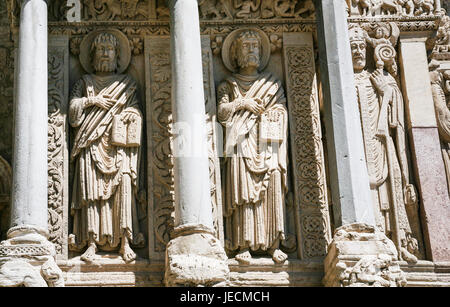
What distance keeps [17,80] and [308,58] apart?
3.89m

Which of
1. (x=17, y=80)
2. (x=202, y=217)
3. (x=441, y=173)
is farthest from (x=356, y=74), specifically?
(x=17, y=80)

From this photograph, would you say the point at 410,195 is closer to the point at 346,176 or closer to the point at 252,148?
the point at 346,176

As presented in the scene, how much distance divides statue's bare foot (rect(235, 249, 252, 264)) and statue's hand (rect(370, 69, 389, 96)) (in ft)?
9.75

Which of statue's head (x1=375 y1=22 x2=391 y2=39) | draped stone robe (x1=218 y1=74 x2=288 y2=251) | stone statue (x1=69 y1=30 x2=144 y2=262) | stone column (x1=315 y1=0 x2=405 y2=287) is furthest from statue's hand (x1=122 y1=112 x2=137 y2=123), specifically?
statue's head (x1=375 y1=22 x2=391 y2=39)

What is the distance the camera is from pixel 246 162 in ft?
49.2

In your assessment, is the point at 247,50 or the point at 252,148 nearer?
the point at 252,148

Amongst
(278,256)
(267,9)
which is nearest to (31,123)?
(278,256)

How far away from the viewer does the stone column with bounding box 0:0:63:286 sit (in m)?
13.3

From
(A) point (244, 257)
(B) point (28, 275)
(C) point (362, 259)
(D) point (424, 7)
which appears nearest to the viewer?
(B) point (28, 275)

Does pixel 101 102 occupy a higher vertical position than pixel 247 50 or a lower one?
lower

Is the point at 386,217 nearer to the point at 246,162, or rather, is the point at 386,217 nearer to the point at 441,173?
the point at 441,173

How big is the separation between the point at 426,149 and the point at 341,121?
157cm

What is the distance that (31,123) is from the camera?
1416 centimetres
